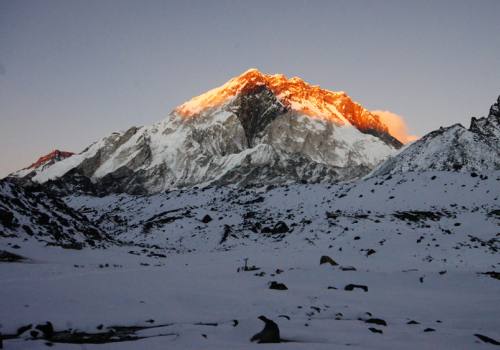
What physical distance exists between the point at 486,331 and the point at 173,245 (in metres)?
29.5

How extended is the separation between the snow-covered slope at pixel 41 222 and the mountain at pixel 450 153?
9876 centimetres

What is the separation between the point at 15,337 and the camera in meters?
6.44

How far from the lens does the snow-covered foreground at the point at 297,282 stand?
7387mm

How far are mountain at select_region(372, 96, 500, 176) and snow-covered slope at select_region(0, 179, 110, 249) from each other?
98761 millimetres

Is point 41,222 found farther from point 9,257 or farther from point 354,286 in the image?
point 354,286

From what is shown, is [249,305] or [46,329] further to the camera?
[249,305]

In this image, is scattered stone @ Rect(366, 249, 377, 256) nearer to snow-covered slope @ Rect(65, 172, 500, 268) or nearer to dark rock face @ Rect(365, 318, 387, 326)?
snow-covered slope @ Rect(65, 172, 500, 268)

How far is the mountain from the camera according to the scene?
11262 centimetres

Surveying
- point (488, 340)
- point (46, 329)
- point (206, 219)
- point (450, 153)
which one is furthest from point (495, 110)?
point (46, 329)

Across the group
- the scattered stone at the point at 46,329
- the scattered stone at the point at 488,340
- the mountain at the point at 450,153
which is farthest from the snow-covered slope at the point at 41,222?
the mountain at the point at 450,153

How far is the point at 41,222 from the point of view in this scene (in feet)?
77.9

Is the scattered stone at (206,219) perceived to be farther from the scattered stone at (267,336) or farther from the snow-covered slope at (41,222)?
the scattered stone at (267,336)

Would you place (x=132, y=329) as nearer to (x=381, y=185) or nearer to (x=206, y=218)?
(x=206, y=218)

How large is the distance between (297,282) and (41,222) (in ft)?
49.2
